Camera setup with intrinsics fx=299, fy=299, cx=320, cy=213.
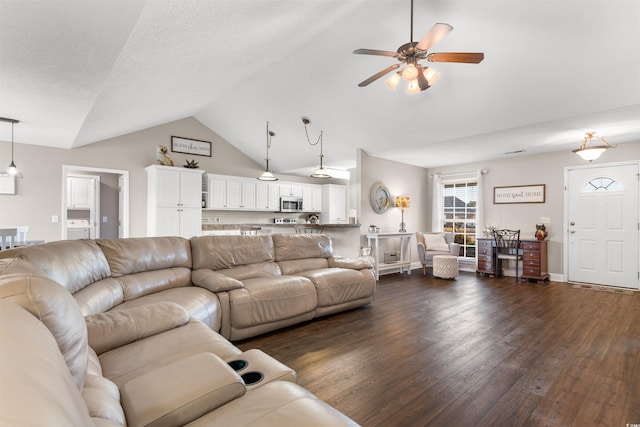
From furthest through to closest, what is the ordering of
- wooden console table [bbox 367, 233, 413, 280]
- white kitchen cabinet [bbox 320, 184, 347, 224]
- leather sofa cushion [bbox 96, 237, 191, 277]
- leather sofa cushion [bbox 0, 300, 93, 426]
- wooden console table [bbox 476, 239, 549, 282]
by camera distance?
1. white kitchen cabinet [bbox 320, 184, 347, 224]
2. wooden console table [bbox 367, 233, 413, 280]
3. wooden console table [bbox 476, 239, 549, 282]
4. leather sofa cushion [bbox 96, 237, 191, 277]
5. leather sofa cushion [bbox 0, 300, 93, 426]

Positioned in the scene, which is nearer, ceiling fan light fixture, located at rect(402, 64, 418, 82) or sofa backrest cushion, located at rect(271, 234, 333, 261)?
ceiling fan light fixture, located at rect(402, 64, 418, 82)

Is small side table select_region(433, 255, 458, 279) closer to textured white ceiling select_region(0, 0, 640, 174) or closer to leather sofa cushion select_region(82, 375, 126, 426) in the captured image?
textured white ceiling select_region(0, 0, 640, 174)

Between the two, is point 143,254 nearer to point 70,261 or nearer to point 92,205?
point 70,261

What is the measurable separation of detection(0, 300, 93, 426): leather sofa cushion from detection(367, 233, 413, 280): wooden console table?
5427 millimetres

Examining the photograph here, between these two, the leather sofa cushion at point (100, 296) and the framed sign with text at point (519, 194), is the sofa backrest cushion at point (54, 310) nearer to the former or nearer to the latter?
the leather sofa cushion at point (100, 296)

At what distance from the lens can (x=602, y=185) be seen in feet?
17.7

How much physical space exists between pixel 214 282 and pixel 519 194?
6.30 meters

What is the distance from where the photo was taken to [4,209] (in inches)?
188

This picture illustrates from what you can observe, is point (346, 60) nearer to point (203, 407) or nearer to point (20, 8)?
point (20, 8)

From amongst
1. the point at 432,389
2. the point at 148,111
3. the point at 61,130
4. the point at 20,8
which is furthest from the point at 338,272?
the point at 61,130

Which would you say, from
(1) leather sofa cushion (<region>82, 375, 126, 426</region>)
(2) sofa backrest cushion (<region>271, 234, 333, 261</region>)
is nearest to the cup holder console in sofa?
(1) leather sofa cushion (<region>82, 375, 126, 426</region>)

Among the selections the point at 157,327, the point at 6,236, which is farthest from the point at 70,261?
the point at 6,236

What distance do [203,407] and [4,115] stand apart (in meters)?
4.41

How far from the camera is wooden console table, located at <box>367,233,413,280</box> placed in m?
5.91
